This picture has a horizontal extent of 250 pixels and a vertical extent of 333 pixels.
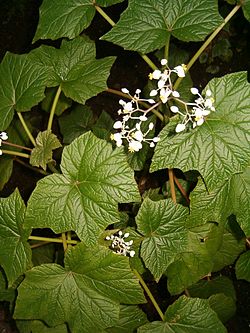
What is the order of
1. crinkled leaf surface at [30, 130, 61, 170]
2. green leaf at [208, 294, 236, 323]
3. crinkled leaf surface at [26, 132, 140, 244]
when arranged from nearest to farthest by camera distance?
crinkled leaf surface at [26, 132, 140, 244] → crinkled leaf surface at [30, 130, 61, 170] → green leaf at [208, 294, 236, 323]

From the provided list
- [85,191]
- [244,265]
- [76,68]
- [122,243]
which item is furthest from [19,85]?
[244,265]

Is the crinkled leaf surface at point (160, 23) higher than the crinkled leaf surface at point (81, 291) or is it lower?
higher

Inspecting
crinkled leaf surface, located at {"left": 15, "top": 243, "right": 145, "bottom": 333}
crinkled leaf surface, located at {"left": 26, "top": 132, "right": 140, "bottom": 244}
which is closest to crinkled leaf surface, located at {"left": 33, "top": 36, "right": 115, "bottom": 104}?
crinkled leaf surface, located at {"left": 26, "top": 132, "right": 140, "bottom": 244}

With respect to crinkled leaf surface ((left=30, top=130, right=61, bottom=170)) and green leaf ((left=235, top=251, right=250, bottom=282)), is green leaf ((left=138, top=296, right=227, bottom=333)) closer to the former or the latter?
green leaf ((left=235, top=251, right=250, bottom=282))

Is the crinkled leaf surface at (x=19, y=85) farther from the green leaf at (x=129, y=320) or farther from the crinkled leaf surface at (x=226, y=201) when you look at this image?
the green leaf at (x=129, y=320)

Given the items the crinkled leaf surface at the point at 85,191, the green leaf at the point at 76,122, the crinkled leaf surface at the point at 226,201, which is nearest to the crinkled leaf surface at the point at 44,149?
the crinkled leaf surface at the point at 85,191

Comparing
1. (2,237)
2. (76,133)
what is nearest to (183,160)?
(2,237)

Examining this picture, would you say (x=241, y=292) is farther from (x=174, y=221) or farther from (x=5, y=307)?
(x=5, y=307)
